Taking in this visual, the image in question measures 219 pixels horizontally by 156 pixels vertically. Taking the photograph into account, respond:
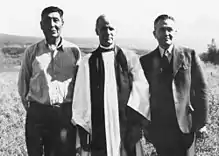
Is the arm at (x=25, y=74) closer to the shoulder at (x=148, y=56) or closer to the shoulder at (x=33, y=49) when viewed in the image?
the shoulder at (x=33, y=49)

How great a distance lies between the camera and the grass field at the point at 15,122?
219 inches

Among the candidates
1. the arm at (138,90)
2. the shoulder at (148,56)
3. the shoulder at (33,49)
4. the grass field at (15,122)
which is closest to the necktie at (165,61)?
the shoulder at (148,56)

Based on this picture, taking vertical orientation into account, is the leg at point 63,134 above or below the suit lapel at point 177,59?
below

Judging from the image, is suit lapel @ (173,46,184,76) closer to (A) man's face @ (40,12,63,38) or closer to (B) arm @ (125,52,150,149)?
(B) arm @ (125,52,150,149)

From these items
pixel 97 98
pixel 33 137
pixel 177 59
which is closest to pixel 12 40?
pixel 33 137

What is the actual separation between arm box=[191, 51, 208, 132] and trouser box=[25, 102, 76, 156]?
4.03ft

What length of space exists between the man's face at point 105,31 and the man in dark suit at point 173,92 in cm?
42

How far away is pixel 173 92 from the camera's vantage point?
12.6 feet

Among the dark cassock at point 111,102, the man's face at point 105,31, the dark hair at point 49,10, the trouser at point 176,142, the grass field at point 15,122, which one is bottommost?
the grass field at point 15,122

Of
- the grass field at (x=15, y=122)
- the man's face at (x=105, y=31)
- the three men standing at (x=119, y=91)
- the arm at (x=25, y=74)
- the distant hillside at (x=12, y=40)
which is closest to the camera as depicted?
the man's face at (x=105, y=31)

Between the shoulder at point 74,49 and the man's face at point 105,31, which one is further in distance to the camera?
the shoulder at point 74,49

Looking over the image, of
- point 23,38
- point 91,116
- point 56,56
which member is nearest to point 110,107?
point 91,116

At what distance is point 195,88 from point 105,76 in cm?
88

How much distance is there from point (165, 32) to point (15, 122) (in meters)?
3.30
